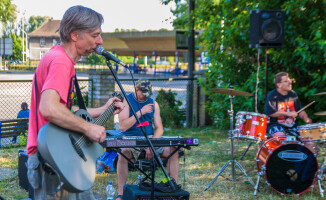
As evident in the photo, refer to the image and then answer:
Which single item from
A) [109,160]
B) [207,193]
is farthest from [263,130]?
[109,160]

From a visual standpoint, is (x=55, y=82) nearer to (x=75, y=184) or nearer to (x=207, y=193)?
(x=75, y=184)

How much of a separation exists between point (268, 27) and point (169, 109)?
4.58 m

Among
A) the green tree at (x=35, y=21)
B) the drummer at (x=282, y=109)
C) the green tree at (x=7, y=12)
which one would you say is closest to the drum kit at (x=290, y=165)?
the drummer at (x=282, y=109)

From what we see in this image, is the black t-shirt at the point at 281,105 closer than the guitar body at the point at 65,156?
No

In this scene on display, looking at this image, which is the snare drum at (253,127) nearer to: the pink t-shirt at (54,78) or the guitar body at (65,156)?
the guitar body at (65,156)

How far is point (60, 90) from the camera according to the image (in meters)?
2.21

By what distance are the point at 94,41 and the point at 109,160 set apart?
455cm

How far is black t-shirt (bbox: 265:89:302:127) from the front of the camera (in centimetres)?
692

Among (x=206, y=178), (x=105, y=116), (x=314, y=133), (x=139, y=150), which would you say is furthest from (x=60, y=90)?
(x=206, y=178)

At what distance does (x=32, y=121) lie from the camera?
2.36 m

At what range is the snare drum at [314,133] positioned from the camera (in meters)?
→ 5.52

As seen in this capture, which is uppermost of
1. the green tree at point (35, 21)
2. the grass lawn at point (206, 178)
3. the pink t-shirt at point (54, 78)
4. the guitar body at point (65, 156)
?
the green tree at point (35, 21)

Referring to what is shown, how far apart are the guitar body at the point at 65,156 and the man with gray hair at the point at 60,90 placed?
0.18ft

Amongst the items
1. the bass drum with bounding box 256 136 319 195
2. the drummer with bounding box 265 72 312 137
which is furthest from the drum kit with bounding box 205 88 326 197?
the drummer with bounding box 265 72 312 137
